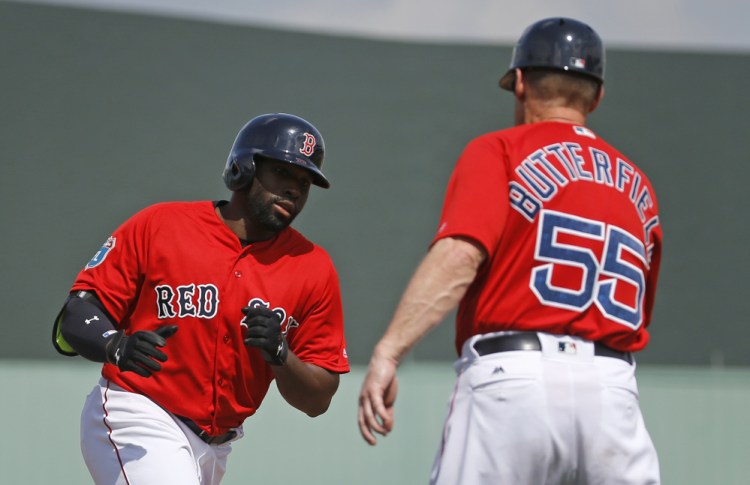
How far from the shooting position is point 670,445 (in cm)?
757

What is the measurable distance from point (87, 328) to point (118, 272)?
0.32 meters

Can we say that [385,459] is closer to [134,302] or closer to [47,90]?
[134,302]

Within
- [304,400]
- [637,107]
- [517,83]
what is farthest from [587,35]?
[637,107]

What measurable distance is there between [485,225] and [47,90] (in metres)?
8.96

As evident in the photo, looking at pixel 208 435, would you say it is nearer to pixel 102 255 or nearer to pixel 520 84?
pixel 102 255

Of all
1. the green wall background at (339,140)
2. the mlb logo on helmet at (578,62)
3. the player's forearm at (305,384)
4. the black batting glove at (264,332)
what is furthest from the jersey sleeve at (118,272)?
the green wall background at (339,140)

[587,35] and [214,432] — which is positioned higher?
[587,35]

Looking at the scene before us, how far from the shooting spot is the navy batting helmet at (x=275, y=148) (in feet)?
14.9

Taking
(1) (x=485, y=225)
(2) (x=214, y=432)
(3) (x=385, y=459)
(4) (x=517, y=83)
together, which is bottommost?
(3) (x=385, y=459)

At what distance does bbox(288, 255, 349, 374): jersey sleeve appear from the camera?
14.6ft

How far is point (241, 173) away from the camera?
4.55 metres

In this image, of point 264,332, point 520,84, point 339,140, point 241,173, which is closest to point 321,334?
point 264,332

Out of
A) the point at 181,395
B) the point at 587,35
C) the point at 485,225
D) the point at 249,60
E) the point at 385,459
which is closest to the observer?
the point at 485,225

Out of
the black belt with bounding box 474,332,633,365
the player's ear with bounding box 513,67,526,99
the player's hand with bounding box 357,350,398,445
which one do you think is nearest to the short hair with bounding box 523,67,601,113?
the player's ear with bounding box 513,67,526,99
